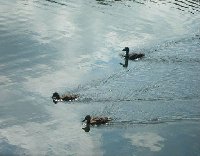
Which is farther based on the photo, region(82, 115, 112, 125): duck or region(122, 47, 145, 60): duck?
region(122, 47, 145, 60): duck

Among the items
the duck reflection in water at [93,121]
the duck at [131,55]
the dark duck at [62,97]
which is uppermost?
the duck at [131,55]

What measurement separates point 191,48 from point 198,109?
57.4ft

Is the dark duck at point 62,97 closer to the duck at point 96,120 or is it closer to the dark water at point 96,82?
the dark water at point 96,82

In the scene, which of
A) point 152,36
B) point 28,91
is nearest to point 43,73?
point 28,91

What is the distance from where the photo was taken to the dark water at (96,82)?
2827 centimetres

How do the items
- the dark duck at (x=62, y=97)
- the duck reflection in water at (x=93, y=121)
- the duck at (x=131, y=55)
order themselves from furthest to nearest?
1. the duck at (x=131, y=55)
2. the dark duck at (x=62, y=97)
3. the duck reflection in water at (x=93, y=121)

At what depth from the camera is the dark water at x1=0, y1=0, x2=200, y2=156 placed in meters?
28.3

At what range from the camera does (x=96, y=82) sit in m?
37.2

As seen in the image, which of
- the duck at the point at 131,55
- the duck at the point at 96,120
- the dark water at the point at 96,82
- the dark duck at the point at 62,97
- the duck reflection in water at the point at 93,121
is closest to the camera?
the dark water at the point at 96,82

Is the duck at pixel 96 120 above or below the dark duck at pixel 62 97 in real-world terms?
below

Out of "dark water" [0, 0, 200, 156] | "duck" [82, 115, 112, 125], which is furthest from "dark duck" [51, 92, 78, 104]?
"duck" [82, 115, 112, 125]

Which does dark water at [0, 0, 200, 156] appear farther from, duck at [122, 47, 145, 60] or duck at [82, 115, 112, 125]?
duck at [122, 47, 145, 60]

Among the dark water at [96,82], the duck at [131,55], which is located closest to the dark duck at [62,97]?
the dark water at [96,82]

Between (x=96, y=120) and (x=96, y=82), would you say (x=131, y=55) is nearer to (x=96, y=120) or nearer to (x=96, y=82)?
(x=96, y=82)
